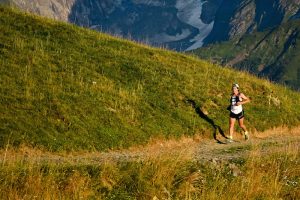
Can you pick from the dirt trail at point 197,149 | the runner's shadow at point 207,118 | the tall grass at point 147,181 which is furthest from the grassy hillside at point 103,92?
the tall grass at point 147,181

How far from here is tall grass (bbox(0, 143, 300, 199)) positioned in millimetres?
15008

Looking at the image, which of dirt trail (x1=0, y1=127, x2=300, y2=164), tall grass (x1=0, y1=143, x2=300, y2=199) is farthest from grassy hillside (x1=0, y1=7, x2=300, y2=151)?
tall grass (x1=0, y1=143, x2=300, y2=199)

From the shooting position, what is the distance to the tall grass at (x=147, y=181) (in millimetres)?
15008

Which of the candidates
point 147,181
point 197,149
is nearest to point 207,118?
point 197,149

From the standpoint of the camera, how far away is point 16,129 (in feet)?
88.3

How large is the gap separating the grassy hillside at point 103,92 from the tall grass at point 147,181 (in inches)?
298

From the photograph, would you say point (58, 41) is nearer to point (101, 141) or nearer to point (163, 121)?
point (163, 121)

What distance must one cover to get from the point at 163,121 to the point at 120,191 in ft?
63.1

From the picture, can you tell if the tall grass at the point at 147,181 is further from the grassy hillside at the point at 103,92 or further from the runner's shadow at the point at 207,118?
the runner's shadow at the point at 207,118

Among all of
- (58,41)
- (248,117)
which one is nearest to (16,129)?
(58,41)

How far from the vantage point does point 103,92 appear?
3516 cm

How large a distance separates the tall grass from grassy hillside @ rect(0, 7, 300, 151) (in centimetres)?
756

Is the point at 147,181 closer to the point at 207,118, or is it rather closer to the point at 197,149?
the point at 197,149

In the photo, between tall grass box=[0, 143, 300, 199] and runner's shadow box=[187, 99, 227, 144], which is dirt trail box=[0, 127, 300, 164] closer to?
runner's shadow box=[187, 99, 227, 144]
